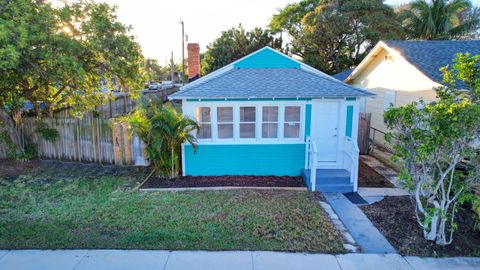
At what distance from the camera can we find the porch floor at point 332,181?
797cm

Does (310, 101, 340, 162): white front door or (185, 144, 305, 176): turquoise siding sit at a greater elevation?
(310, 101, 340, 162): white front door

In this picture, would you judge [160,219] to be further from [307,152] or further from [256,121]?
[307,152]

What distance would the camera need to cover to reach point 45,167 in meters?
9.95

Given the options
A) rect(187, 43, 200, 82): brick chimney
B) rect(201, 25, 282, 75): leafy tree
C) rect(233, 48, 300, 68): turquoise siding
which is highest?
rect(201, 25, 282, 75): leafy tree

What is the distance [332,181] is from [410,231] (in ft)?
8.63

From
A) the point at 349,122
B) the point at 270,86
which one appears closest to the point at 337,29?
the point at 349,122

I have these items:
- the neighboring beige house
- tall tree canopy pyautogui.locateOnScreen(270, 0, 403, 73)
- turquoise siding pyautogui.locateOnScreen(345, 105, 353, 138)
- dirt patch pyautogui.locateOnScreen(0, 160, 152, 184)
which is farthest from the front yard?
tall tree canopy pyautogui.locateOnScreen(270, 0, 403, 73)

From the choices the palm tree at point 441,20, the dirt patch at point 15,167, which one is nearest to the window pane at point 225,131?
the dirt patch at point 15,167

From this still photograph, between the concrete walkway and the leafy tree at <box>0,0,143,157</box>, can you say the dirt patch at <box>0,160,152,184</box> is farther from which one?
the concrete walkway

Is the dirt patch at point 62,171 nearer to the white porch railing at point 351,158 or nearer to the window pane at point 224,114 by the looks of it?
the window pane at point 224,114

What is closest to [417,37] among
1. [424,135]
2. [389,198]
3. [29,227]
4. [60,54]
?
[389,198]

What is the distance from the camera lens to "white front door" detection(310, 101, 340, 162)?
8820 millimetres

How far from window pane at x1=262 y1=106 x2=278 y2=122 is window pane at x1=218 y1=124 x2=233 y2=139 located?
104 centimetres

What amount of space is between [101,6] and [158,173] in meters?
5.70
